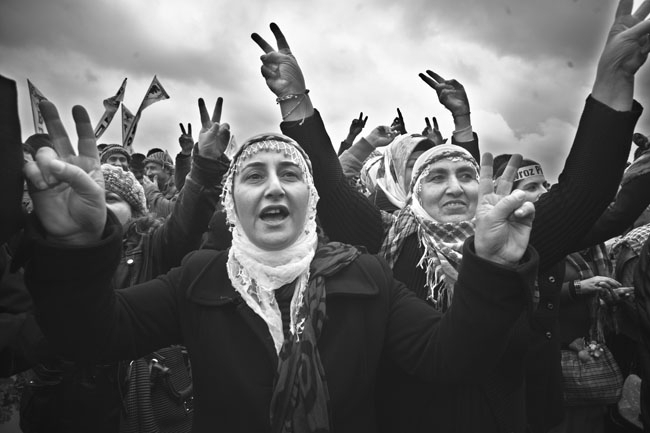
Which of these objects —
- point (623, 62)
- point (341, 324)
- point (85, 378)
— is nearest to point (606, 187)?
point (623, 62)

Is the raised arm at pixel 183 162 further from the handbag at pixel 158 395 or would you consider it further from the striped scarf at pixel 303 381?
the striped scarf at pixel 303 381

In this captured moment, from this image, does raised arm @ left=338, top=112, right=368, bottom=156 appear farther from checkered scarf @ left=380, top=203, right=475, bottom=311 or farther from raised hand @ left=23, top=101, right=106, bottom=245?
raised hand @ left=23, top=101, right=106, bottom=245

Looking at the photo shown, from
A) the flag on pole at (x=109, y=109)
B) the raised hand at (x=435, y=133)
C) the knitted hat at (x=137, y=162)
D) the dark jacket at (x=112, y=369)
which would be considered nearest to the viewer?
the dark jacket at (x=112, y=369)

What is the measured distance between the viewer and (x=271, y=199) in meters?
1.86

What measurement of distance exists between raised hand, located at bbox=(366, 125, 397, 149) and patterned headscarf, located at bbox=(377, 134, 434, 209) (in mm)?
321

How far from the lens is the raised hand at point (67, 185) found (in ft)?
4.12

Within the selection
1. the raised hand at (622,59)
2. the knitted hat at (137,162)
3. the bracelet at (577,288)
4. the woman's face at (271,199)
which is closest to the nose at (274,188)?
the woman's face at (271,199)

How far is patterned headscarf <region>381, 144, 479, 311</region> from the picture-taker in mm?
2070

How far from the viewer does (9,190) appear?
121cm

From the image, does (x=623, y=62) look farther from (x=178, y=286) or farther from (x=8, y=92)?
(x=8, y=92)

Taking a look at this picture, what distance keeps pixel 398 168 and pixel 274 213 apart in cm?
166

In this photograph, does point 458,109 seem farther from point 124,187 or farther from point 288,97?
point 124,187

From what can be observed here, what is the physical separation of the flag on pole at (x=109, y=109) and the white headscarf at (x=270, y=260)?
577cm

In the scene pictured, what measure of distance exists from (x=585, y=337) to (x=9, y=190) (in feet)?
12.5
